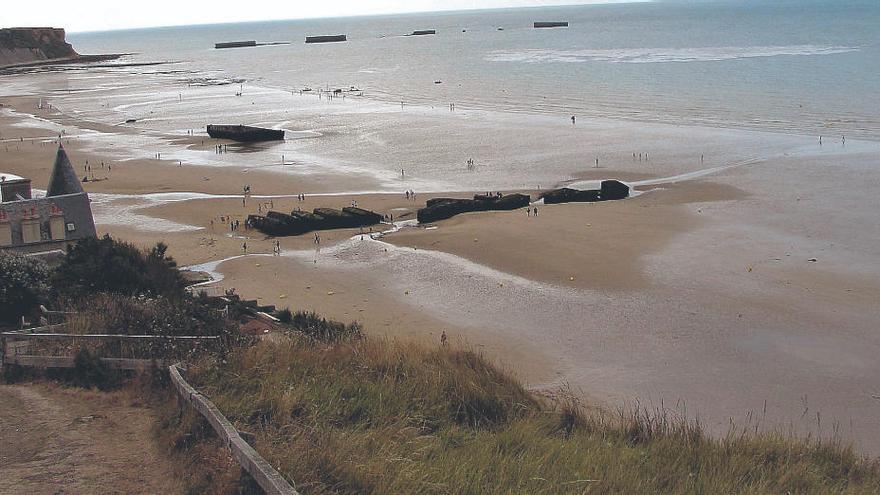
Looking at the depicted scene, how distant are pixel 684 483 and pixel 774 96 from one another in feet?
165

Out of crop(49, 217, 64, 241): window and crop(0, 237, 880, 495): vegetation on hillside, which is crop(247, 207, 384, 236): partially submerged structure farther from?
crop(0, 237, 880, 495): vegetation on hillside

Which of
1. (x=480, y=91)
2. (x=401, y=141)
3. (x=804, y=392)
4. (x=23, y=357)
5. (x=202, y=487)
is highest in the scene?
(x=480, y=91)

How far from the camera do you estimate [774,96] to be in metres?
53.7

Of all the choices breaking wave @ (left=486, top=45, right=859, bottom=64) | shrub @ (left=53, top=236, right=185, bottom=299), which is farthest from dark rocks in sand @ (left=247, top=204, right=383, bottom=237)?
breaking wave @ (left=486, top=45, right=859, bottom=64)

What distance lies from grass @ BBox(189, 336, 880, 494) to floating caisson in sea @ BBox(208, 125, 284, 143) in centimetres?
3560

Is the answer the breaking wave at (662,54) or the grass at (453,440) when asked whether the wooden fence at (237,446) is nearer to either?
the grass at (453,440)

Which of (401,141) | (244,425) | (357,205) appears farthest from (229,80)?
(244,425)

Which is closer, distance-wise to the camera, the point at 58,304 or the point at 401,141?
the point at 58,304

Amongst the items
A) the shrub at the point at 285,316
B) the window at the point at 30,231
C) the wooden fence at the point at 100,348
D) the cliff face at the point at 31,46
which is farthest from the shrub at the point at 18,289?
the cliff face at the point at 31,46

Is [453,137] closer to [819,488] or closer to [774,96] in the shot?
[774,96]

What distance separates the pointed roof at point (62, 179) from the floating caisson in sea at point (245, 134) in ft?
82.5

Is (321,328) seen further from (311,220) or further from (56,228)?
(311,220)

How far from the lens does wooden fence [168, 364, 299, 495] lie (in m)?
7.18

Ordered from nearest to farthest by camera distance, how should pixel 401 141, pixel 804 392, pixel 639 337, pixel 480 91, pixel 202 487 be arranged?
pixel 202 487
pixel 804 392
pixel 639 337
pixel 401 141
pixel 480 91
